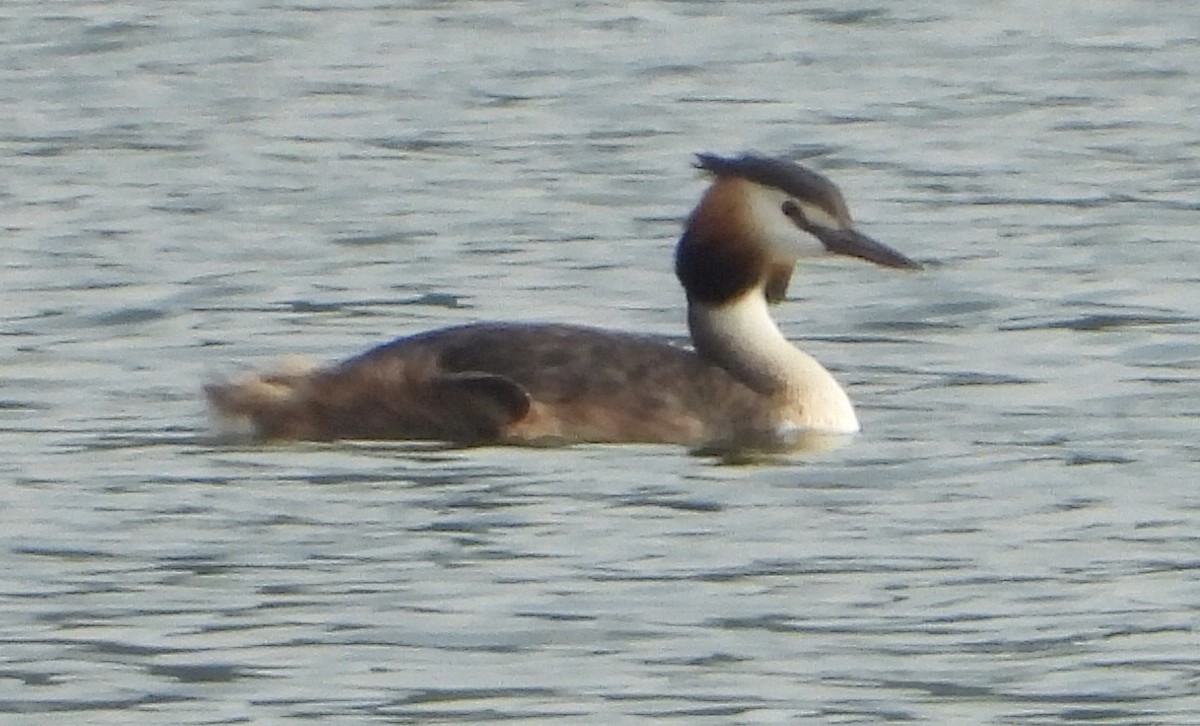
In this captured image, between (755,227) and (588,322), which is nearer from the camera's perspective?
(755,227)

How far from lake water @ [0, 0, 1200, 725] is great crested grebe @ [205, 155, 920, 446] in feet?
0.66

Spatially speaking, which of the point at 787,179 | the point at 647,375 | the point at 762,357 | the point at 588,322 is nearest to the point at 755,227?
the point at 787,179

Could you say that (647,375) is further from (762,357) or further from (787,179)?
(787,179)

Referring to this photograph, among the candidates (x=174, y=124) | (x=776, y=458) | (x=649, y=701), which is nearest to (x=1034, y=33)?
(x=174, y=124)

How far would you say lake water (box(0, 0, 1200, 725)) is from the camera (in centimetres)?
928

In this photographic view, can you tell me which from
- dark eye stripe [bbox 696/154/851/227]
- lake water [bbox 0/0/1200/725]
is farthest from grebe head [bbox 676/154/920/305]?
lake water [bbox 0/0/1200/725]

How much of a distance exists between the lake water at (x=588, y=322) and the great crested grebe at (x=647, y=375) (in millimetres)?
200

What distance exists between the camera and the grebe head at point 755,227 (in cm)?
1299

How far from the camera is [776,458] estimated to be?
12289 millimetres

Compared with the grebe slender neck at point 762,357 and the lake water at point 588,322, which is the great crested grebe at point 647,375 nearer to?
the grebe slender neck at point 762,357

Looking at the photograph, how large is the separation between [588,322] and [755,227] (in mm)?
1867

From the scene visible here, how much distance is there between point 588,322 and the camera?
14773mm

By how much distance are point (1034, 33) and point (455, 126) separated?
150 inches

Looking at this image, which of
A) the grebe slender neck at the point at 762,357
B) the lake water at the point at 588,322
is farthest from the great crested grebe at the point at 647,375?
the lake water at the point at 588,322
